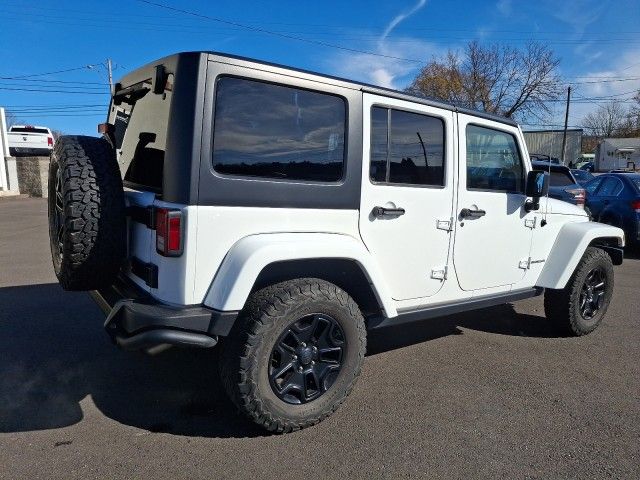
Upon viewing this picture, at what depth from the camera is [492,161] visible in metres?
3.66

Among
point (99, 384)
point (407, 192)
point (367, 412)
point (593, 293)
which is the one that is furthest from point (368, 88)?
point (593, 293)

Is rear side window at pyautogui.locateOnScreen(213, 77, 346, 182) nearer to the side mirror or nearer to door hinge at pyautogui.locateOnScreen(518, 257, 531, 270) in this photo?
the side mirror

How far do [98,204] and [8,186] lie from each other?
18.1 m

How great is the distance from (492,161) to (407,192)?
1.04 meters

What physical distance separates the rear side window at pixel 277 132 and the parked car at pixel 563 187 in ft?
23.2

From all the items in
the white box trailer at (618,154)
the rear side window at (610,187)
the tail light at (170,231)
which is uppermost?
the white box trailer at (618,154)

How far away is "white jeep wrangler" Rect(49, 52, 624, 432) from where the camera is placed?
2.34 m

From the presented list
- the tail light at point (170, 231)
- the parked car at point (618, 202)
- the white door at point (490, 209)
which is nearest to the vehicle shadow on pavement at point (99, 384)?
the tail light at point (170, 231)

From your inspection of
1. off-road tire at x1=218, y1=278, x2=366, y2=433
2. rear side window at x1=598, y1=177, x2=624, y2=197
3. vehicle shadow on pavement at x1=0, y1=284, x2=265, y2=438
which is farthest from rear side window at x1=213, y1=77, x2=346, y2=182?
rear side window at x1=598, y1=177, x2=624, y2=197

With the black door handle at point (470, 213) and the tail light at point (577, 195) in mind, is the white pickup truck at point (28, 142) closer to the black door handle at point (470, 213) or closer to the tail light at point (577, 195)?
the tail light at point (577, 195)

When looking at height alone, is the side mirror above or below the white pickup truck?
below

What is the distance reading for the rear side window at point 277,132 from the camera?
2.42 meters

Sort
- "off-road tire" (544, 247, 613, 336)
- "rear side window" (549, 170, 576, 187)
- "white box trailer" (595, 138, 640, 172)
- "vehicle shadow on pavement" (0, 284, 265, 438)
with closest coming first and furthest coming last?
"vehicle shadow on pavement" (0, 284, 265, 438)
"off-road tire" (544, 247, 613, 336)
"rear side window" (549, 170, 576, 187)
"white box trailer" (595, 138, 640, 172)

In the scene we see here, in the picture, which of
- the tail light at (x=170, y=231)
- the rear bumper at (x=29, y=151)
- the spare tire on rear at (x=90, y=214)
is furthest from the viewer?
the rear bumper at (x=29, y=151)
